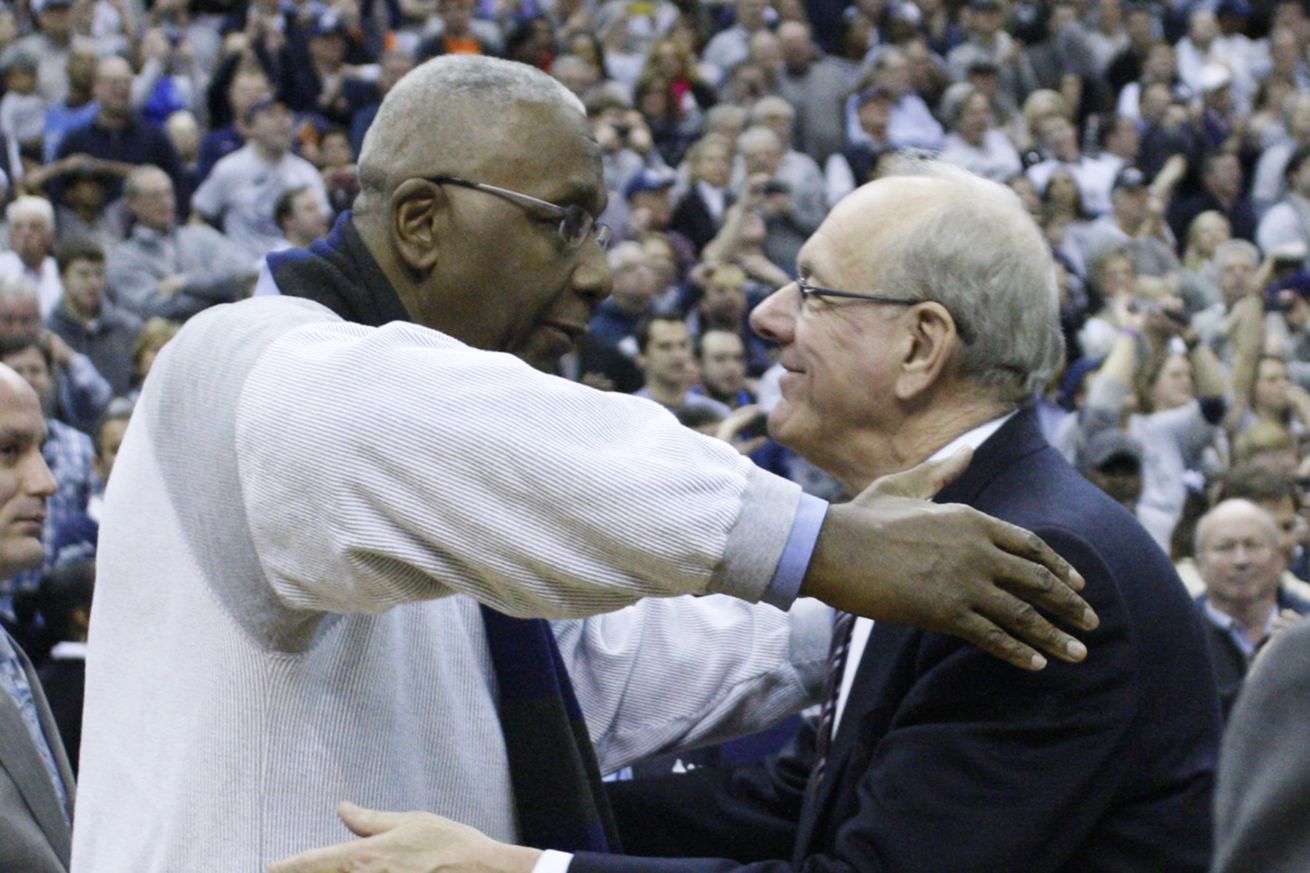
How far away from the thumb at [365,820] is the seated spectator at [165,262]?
6.93 m

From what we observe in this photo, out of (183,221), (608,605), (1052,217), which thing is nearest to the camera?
(608,605)

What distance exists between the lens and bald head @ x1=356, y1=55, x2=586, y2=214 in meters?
2.44

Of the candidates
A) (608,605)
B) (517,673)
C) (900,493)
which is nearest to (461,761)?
(517,673)

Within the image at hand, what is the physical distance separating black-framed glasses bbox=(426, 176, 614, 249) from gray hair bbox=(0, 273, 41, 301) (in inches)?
229

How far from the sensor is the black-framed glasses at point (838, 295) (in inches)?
103

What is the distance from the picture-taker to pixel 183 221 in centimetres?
1088

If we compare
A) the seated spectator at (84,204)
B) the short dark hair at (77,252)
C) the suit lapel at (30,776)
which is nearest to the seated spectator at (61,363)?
the short dark hair at (77,252)

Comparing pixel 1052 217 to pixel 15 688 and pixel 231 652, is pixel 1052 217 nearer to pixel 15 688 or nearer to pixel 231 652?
pixel 15 688

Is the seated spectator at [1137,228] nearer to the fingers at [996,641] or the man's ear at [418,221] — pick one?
the man's ear at [418,221]

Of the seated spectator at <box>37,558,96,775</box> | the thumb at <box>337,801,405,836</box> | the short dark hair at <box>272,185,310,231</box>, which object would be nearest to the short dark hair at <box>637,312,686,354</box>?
the short dark hair at <box>272,185,310,231</box>

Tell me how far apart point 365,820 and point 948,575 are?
2.25 ft

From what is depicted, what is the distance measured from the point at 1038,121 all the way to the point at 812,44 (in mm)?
1702

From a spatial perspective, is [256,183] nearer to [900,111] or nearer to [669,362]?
[669,362]

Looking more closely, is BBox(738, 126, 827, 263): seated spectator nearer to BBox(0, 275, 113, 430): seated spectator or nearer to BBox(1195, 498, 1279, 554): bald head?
BBox(0, 275, 113, 430): seated spectator
